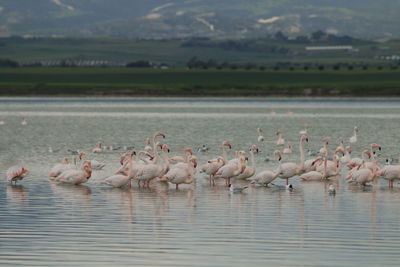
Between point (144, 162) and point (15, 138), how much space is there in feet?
73.4

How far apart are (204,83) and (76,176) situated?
308 feet

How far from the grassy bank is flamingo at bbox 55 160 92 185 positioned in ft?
267

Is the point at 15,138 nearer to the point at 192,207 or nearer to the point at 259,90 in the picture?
the point at 192,207

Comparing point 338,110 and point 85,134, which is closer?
point 85,134

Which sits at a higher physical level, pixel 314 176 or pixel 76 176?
pixel 76 176

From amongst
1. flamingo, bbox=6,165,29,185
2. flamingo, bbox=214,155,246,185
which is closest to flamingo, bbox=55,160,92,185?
flamingo, bbox=6,165,29,185

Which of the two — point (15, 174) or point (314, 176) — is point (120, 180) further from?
point (314, 176)

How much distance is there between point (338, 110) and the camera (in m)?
83.8

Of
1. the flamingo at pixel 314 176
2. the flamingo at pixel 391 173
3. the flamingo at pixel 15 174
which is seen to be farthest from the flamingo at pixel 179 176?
the flamingo at pixel 391 173

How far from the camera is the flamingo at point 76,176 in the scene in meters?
29.3

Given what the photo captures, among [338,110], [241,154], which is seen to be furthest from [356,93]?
[241,154]

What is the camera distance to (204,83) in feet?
403

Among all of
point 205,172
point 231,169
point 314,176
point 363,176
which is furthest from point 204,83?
point 363,176

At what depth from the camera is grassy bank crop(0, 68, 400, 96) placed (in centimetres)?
11325
